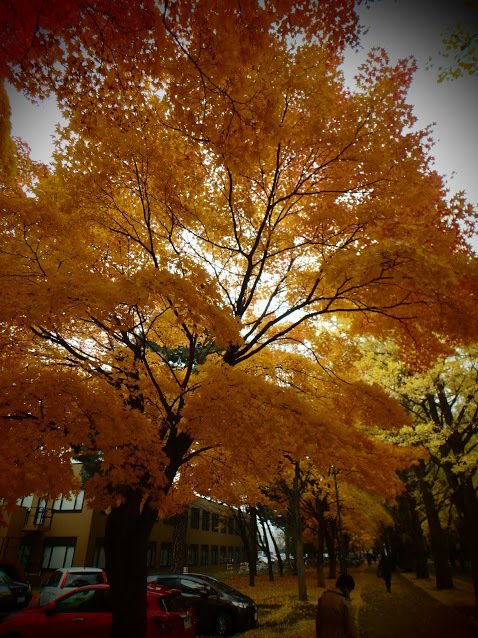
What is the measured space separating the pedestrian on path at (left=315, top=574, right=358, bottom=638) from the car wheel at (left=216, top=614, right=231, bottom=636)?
242 inches

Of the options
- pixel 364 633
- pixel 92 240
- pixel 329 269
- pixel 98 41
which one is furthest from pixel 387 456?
pixel 98 41

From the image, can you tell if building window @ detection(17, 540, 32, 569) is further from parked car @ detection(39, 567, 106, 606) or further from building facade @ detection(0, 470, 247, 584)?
parked car @ detection(39, 567, 106, 606)

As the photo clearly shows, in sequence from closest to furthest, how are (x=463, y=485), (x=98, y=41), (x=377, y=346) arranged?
(x=98, y=41), (x=463, y=485), (x=377, y=346)

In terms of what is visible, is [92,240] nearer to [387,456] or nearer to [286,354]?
[286,354]

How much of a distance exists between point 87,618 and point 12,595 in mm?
7594

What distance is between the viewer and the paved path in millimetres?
7604

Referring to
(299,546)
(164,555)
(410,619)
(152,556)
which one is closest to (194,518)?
(164,555)

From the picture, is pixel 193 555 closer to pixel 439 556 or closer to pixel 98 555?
pixel 98 555

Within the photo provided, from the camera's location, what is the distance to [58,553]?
67.5 feet

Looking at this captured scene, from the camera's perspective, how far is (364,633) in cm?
791

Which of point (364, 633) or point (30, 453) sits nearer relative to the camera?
point (30, 453)

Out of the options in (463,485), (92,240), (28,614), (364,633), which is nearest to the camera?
(28,614)

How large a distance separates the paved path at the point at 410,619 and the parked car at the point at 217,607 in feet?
9.69

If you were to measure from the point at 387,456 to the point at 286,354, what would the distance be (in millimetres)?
3010
